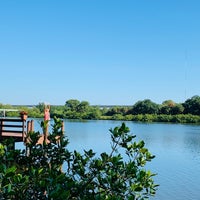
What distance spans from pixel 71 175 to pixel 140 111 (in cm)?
9271

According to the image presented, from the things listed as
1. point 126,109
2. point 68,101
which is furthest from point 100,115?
point 68,101

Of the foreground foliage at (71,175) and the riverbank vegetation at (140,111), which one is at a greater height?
the riverbank vegetation at (140,111)

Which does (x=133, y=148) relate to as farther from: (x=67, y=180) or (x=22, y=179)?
(x=22, y=179)

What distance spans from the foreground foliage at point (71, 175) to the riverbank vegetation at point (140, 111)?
70.2 metres

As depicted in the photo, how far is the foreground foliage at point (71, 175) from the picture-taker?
2.78 meters

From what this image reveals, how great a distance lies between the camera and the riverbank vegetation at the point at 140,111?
8300cm

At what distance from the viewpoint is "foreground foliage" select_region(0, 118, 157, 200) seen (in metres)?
2.78

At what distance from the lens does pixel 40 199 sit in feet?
9.75

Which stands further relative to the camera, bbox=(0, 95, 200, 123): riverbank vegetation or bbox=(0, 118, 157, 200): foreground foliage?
bbox=(0, 95, 200, 123): riverbank vegetation

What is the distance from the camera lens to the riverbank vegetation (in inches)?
3268

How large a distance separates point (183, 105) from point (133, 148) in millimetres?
85229

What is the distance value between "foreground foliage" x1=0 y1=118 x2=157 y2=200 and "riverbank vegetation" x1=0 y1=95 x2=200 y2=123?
70.2 m

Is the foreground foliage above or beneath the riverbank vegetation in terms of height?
beneath

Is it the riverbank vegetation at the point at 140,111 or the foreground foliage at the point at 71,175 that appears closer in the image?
the foreground foliage at the point at 71,175
